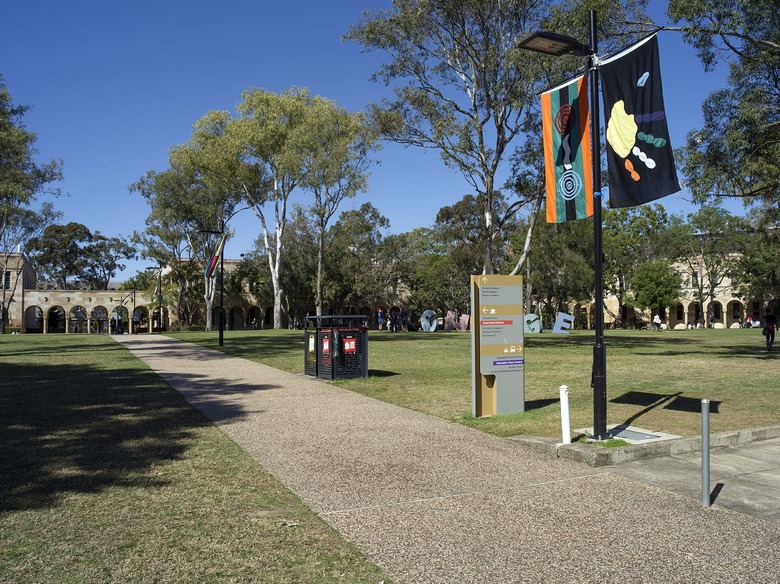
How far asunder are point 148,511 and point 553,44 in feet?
20.6

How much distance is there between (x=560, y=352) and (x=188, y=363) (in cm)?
1235

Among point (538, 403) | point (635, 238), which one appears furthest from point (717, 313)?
point (538, 403)

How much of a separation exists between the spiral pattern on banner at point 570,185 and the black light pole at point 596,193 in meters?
0.39

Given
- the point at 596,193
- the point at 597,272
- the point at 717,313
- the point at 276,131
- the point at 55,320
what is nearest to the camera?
the point at 596,193

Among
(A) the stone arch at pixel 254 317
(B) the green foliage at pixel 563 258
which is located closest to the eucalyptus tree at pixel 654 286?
(B) the green foliage at pixel 563 258

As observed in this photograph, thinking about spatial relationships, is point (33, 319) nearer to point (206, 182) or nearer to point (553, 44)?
point (206, 182)

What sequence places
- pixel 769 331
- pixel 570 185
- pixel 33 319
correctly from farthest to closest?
pixel 33 319 → pixel 769 331 → pixel 570 185

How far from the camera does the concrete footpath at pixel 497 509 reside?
3875mm

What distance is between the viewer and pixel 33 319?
70938 millimetres

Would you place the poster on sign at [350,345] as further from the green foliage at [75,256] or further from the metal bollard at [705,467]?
the green foliage at [75,256]

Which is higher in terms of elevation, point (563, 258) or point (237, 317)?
point (563, 258)

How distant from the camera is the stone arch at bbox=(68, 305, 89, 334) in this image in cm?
6931

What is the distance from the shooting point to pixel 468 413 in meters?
9.27

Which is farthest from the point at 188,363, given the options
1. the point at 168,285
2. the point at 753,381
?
the point at 168,285
